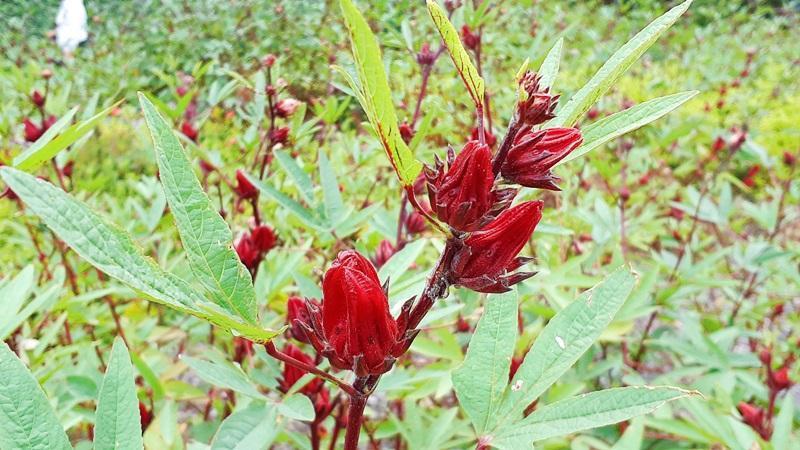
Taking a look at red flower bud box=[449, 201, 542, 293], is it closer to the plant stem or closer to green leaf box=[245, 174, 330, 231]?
the plant stem

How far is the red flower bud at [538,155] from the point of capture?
1.30ft

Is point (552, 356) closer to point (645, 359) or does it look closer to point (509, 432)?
point (509, 432)

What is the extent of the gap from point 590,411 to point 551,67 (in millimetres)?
244

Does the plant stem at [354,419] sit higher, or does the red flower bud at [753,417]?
the plant stem at [354,419]

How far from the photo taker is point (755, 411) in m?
1.10

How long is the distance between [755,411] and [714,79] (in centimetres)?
352

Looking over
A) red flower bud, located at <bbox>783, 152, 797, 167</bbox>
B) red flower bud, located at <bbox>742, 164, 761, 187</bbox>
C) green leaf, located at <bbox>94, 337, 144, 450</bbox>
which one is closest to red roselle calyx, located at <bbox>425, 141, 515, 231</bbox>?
green leaf, located at <bbox>94, 337, 144, 450</bbox>

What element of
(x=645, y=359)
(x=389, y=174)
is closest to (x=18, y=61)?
(x=389, y=174)

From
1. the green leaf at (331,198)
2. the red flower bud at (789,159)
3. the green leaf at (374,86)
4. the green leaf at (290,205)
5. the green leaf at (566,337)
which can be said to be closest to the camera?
the green leaf at (374,86)

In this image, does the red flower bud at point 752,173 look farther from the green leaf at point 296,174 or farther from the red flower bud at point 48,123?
the red flower bud at point 48,123

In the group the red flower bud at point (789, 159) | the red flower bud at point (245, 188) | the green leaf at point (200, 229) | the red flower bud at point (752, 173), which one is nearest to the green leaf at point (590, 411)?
the green leaf at point (200, 229)

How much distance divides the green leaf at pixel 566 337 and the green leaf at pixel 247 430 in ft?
0.67

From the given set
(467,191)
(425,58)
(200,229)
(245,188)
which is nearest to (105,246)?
(200,229)

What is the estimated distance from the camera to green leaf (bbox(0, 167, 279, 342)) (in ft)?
1.08
